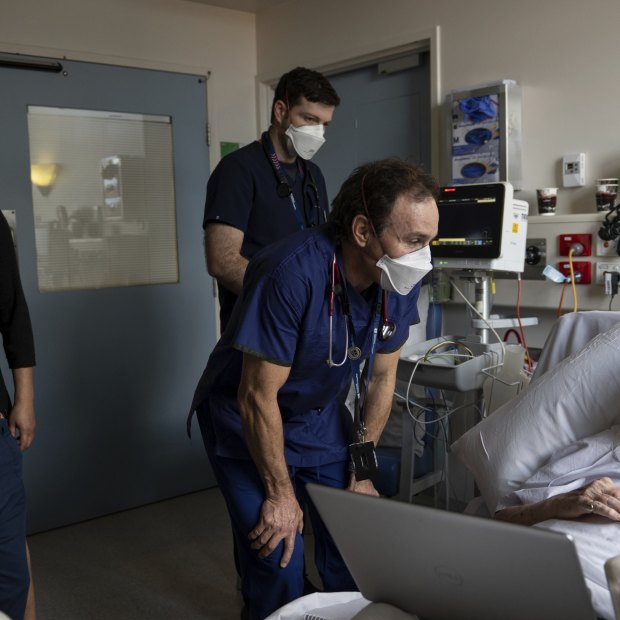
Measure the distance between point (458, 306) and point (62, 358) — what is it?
1.66 metres

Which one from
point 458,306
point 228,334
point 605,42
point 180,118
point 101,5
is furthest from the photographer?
point 180,118

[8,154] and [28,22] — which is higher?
[28,22]

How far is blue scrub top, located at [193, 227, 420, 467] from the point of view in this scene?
1601 millimetres

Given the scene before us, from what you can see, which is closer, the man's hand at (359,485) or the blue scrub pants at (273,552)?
the blue scrub pants at (273,552)

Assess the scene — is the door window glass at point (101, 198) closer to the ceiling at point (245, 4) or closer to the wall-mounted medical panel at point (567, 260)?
the ceiling at point (245, 4)

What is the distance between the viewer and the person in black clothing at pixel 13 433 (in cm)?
176

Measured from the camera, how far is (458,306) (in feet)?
10.2

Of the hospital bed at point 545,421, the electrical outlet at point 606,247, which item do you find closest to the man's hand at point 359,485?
the hospital bed at point 545,421

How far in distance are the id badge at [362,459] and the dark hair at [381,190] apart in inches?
19.7

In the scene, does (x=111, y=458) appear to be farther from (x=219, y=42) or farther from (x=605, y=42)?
(x=605, y=42)

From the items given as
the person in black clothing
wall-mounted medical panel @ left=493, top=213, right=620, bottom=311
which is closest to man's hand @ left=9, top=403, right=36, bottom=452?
the person in black clothing

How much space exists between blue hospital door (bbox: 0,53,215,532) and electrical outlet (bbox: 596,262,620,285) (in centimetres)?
181

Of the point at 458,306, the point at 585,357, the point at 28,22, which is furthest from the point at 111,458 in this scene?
the point at 585,357

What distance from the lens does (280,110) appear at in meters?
2.38
